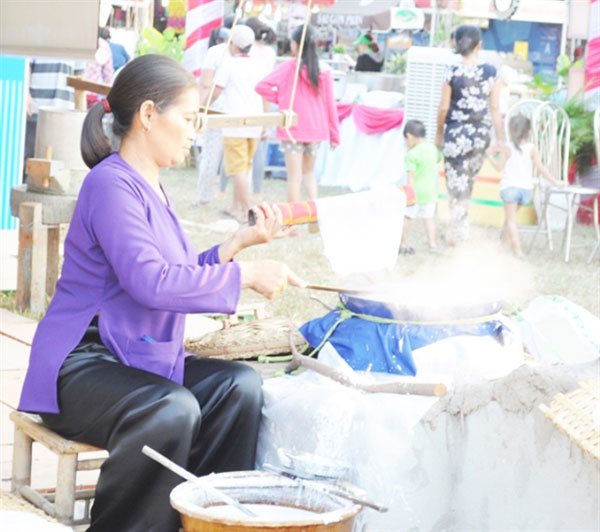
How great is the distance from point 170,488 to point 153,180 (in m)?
0.72

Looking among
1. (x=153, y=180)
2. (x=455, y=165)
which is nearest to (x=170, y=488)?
(x=153, y=180)

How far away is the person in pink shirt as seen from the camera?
7.90m

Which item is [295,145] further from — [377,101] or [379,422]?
[379,422]

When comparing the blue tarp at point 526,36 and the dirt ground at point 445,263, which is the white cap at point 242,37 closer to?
the dirt ground at point 445,263

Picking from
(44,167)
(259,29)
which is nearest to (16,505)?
(44,167)

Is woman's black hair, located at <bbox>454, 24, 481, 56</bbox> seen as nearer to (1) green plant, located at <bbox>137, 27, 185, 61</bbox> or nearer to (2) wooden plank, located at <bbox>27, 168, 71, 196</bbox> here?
(2) wooden plank, located at <bbox>27, 168, 71, 196</bbox>

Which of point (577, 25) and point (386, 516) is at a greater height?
point (577, 25)

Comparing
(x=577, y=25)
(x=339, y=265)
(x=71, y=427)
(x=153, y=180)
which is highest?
(x=577, y=25)

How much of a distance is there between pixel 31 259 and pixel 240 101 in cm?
389

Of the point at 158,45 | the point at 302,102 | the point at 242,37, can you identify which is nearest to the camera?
the point at 302,102

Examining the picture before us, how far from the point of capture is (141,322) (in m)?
2.49

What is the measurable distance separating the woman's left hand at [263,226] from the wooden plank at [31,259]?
8.48ft

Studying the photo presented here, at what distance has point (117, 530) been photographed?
7.88 ft

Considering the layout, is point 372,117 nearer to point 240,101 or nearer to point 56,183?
point 240,101
